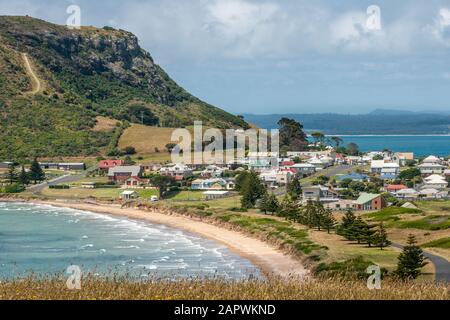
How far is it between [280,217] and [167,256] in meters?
18.8

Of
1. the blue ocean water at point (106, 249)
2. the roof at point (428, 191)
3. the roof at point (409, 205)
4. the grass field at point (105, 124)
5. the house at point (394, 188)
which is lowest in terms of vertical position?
the blue ocean water at point (106, 249)

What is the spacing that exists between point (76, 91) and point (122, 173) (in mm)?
49642

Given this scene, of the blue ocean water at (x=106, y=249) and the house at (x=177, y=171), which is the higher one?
the house at (x=177, y=171)

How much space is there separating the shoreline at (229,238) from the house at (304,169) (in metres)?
27.0

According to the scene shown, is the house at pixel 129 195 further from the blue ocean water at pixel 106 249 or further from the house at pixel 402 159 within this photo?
the house at pixel 402 159

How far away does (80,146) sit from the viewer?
363ft

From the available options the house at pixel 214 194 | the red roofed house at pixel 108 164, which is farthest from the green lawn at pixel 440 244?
the red roofed house at pixel 108 164

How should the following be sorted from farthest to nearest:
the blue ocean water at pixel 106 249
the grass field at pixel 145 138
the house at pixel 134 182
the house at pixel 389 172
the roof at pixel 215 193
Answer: the grass field at pixel 145 138, the house at pixel 389 172, the house at pixel 134 182, the roof at pixel 215 193, the blue ocean water at pixel 106 249

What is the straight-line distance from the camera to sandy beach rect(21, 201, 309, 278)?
128 feet

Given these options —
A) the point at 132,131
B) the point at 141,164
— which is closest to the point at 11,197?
the point at 141,164

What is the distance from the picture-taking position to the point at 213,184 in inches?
3388

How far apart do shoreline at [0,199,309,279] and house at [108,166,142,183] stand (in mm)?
9987

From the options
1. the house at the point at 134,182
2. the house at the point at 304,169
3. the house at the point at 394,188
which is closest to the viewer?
the house at the point at 394,188

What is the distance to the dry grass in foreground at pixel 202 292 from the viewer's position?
1600 centimetres
